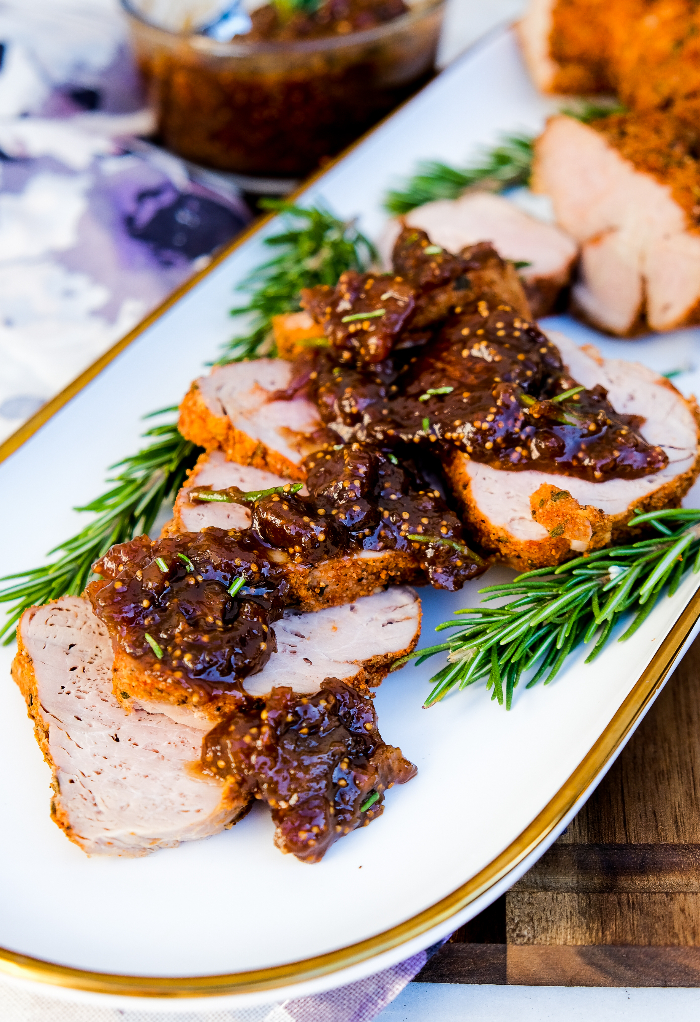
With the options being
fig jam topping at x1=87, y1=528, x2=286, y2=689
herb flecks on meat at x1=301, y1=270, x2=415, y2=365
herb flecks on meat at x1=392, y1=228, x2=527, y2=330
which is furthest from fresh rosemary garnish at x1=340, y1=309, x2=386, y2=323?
fig jam topping at x1=87, y1=528, x2=286, y2=689

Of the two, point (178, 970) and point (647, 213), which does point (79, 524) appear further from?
point (647, 213)

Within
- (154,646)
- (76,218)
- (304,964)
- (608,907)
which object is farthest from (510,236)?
(304,964)

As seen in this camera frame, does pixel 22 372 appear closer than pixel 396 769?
No

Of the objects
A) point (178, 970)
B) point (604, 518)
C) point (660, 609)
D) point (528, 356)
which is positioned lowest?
point (178, 970)

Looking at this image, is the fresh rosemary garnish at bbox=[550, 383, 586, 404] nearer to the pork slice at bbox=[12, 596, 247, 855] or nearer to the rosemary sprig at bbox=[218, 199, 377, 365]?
the rosemary sprig at bbox=[218, 199, 377, 365]

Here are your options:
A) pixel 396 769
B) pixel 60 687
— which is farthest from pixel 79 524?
pixel 396 769

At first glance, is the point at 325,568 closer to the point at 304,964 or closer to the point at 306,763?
the point at 306,763

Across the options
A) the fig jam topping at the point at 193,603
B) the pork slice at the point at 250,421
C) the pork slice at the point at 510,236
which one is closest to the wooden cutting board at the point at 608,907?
the fig jam topping at the point at 193,603
